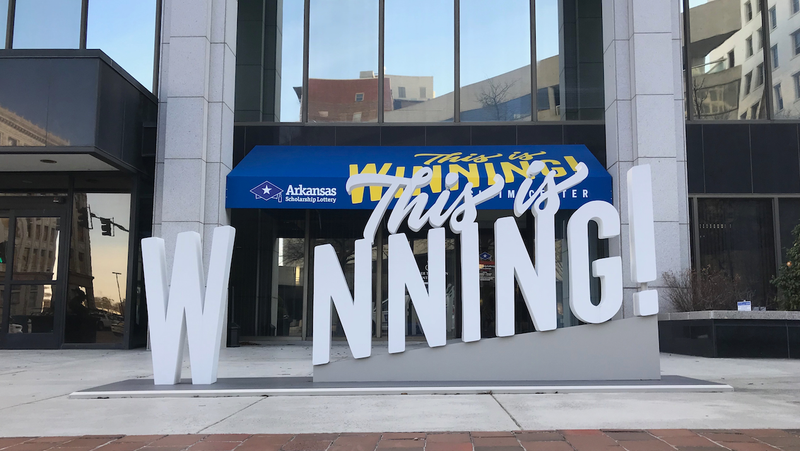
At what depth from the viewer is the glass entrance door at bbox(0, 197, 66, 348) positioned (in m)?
13.0

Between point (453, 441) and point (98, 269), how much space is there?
10995mm

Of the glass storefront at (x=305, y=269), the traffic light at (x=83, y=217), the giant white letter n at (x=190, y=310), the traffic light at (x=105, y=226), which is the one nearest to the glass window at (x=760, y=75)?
the glass storefront at (x=305, y=269)

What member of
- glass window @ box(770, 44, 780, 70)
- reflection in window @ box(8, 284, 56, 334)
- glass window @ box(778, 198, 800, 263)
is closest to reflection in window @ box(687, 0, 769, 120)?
glass window @ box(770, 44, 780, 70)

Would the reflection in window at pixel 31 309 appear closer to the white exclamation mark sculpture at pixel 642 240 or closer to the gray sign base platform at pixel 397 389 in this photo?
the gray sign base platform at pixel 397 389

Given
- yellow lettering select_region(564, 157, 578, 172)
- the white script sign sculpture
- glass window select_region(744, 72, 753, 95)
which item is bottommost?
the white script sign sculpture

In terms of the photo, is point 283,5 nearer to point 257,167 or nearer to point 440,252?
point 257,167

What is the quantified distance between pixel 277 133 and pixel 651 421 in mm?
10967

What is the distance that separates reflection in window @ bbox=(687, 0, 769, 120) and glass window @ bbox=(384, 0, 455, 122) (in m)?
5.06

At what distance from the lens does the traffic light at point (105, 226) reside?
43.7 ft

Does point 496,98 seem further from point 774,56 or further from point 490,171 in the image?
point 774,56

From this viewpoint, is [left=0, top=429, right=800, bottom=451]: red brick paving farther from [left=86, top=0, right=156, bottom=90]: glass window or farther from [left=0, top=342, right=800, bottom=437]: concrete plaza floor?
[left=86, top=0, right=156, bottom=90]: glass window

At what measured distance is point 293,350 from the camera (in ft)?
41.3

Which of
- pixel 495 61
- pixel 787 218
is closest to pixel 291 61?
pixel 495 61

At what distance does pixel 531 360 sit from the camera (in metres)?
7.12
